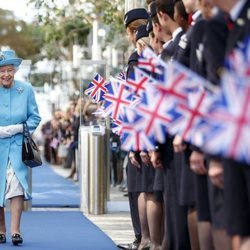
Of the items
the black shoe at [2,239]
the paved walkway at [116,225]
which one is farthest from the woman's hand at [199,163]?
the paved walkway at [116,225]

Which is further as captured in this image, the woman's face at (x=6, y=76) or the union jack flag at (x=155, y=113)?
the woman's face at (x=6, y=76)

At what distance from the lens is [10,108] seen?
35.4 ft

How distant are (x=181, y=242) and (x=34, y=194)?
12.8m

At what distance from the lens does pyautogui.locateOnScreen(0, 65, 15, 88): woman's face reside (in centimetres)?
1084

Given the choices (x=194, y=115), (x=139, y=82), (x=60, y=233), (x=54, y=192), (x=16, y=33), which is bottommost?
(x=54, y=192)

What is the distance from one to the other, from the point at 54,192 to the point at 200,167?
14759 millimetres

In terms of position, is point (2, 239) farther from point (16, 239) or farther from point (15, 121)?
point (15, 121)

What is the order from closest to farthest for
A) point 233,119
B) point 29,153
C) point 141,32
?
point 233,119, point 141,32, point 29,153

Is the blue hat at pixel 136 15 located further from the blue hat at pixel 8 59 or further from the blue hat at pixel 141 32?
the blue hat at pixel 8 59

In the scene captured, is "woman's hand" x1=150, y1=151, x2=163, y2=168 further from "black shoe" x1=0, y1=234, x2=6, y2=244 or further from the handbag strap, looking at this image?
"black shoe" x1=0, y1=234, x2=6, y2=244

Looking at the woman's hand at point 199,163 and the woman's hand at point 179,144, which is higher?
the woman's hand at point 179,144

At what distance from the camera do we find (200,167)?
604cm

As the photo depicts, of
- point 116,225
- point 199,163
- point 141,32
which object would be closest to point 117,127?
point 141,32

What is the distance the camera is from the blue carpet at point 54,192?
57.3 ft
